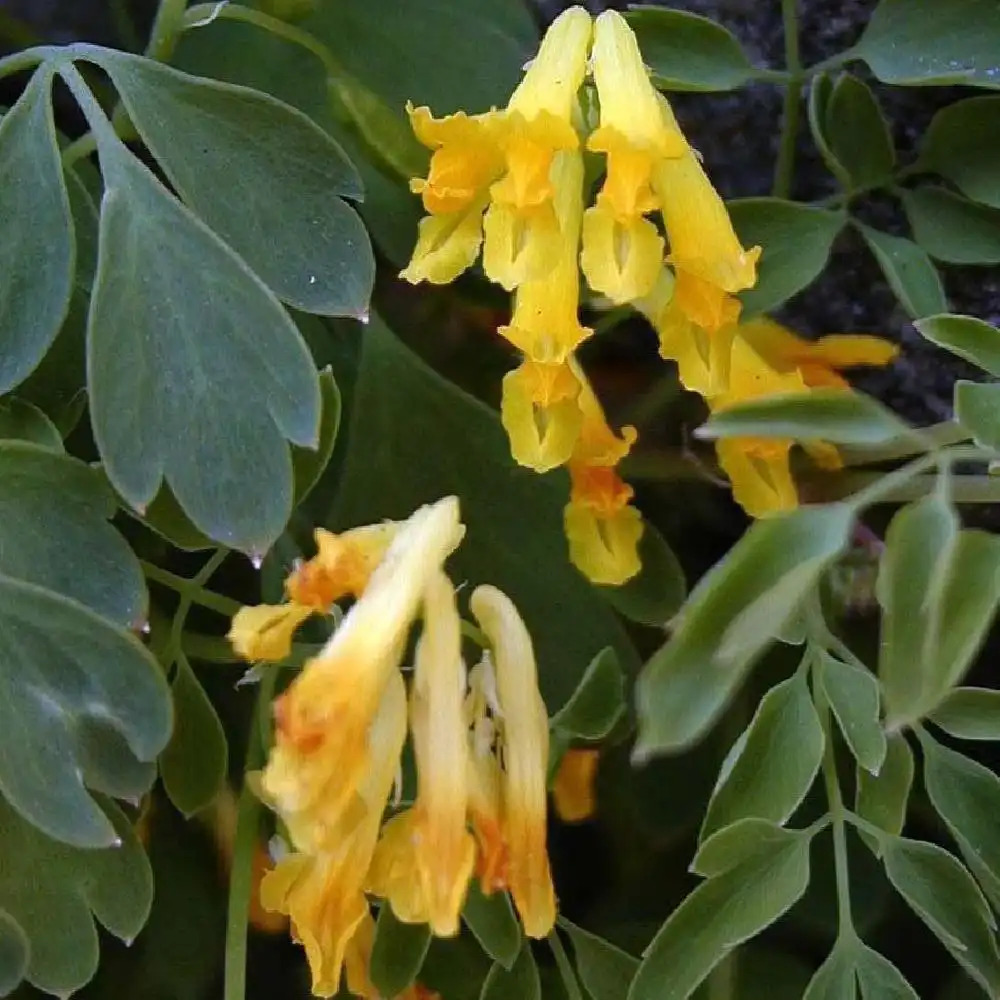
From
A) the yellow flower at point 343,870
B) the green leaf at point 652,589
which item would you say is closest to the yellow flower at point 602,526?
the green leaf at point 652,589

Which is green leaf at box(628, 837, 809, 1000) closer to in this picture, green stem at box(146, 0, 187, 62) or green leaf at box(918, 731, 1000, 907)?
green leaf at box(918, 731, 1000, 907)

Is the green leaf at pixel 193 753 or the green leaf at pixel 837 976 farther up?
the green leaf at pixel 193 753

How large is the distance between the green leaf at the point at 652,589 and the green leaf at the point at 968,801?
0.42 feet

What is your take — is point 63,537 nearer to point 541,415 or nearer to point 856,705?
point 541,415

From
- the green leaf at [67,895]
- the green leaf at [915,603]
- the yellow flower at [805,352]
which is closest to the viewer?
the green leaf at [915,603]

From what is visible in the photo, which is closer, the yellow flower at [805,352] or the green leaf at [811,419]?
the green leaf at [811,419]

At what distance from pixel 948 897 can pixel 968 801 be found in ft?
0.11

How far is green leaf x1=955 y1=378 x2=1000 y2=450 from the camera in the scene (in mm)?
416

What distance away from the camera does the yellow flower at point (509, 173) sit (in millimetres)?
460

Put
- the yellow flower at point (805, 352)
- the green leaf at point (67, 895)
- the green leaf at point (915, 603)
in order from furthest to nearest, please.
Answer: the yellow flower at point (805, 352)
the green leaf at point (67, 895)
the green leaf at point (915, 603)

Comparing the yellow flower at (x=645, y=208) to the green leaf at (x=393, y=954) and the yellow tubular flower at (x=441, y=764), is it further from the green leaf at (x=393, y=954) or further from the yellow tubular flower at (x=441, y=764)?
the green leaf at (x=393, y=954)

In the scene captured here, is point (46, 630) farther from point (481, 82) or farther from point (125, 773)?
point (481, 82)

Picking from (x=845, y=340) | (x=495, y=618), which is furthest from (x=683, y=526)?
(x=495, y=618)

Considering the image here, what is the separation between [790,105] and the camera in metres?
0.59
